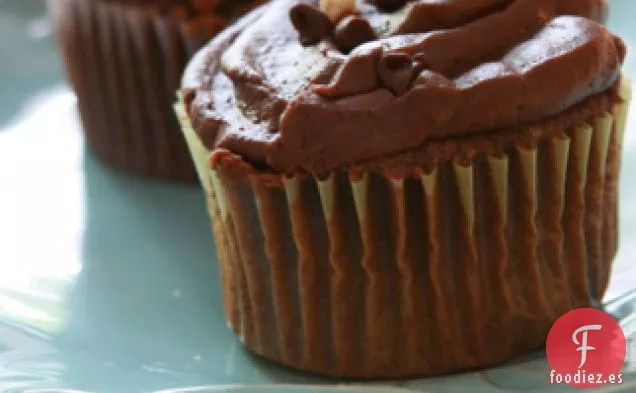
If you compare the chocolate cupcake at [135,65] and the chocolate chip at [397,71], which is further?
the chocolate cupcake at [135,65]

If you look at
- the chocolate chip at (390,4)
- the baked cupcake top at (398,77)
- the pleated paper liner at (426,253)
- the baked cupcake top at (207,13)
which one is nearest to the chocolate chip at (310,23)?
the baked cupcake top at (398,77)

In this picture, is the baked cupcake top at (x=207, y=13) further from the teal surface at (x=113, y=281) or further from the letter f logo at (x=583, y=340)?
the letter f logo at (x=583, y=340)

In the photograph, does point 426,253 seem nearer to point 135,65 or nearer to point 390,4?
point 390,4

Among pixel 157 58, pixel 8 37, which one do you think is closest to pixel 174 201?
pixel 157 58

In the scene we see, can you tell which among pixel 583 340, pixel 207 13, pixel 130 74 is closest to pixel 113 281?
pixel 130 74

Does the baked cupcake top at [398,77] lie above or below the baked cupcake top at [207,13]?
above

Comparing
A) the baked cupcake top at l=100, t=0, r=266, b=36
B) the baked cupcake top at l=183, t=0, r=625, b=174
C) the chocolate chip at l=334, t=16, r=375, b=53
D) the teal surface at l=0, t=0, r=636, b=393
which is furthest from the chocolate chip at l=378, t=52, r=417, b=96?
the baked cupcake top at l=100, t=0, r=266, b=36
